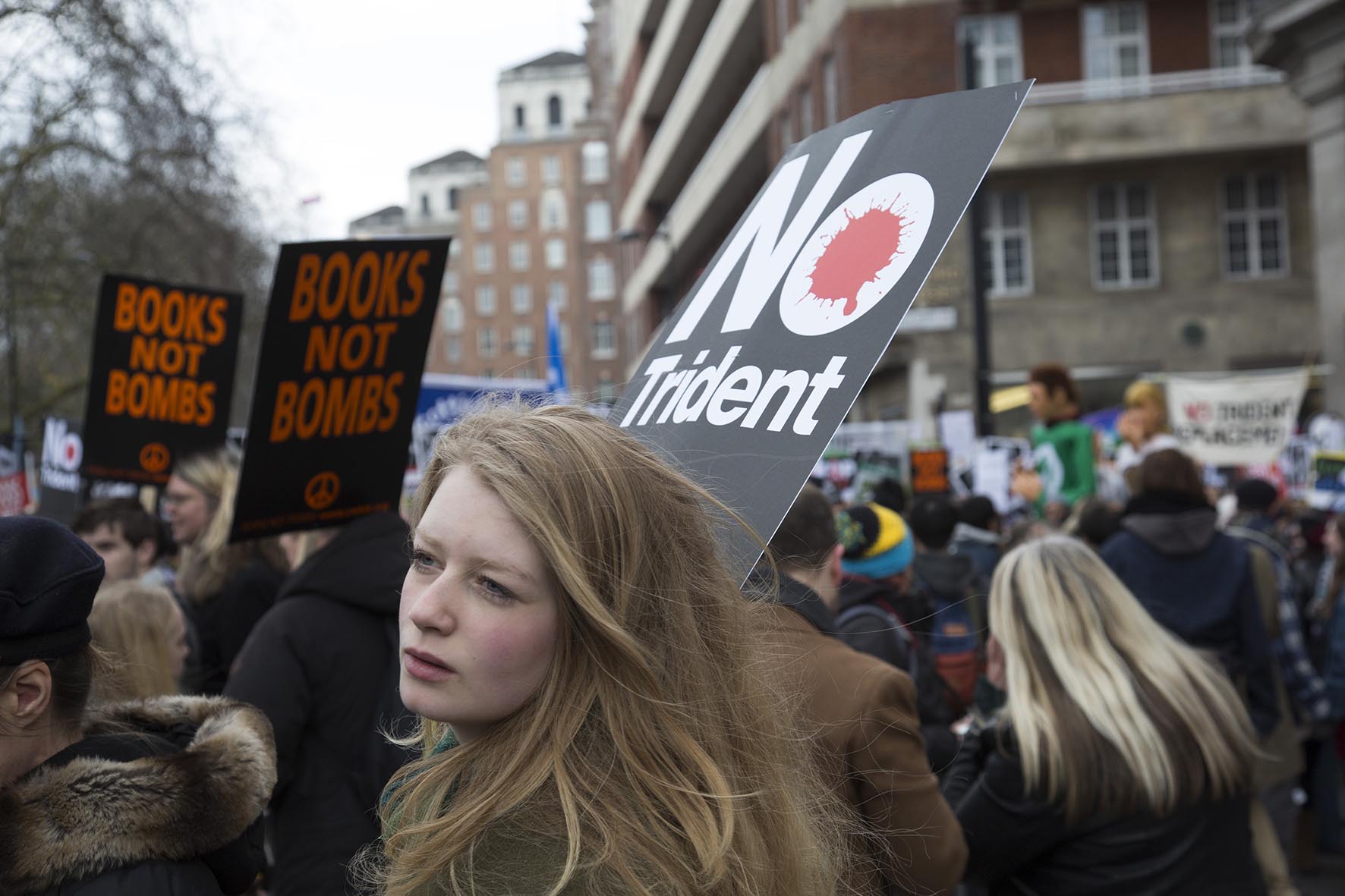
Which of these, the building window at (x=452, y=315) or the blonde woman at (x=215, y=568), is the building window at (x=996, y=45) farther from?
the building window at (x=452, y=315)

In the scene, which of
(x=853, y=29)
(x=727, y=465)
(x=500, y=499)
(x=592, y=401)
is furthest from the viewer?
(x=853, y=29)

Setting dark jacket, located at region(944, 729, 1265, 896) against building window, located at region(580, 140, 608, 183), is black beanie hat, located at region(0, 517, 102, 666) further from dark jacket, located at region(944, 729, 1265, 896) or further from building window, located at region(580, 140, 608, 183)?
building window, located at region(580, 140, 608, 183)

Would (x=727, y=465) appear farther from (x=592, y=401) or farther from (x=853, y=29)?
(x=853, y=29)

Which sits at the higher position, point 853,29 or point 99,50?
point 853,29

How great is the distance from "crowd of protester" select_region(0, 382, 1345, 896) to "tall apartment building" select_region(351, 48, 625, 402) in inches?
3845

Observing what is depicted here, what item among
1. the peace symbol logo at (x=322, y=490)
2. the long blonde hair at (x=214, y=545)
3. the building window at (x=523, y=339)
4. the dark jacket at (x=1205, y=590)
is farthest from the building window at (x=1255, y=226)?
the building window at (x=523, y=339)

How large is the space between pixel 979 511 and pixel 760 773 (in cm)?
757

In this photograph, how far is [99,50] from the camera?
56.1 ft

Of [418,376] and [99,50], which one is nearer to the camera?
[418,376]

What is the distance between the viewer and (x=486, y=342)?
389 ft

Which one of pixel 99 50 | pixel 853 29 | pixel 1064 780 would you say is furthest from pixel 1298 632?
pixel 853 29

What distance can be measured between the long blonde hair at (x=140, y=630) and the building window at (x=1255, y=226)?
1106 inches

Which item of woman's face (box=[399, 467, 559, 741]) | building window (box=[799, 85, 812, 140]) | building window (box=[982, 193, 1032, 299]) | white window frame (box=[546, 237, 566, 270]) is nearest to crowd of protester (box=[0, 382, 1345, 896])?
woman's face (box=[399, 467, 559, 741])

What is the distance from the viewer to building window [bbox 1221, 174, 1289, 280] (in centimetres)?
2878
